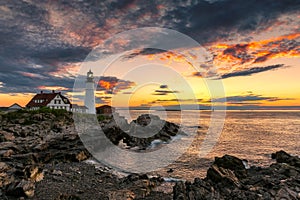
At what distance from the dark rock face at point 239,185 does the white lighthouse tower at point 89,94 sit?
63046 millimetres

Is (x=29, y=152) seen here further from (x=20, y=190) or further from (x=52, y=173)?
(x=20, y=190)

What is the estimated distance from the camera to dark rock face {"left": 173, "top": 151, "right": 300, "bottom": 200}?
14.1 meters

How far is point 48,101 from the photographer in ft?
277

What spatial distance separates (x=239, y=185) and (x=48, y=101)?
78.9 meters

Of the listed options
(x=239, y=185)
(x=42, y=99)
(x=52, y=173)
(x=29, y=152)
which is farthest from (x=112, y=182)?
(x=42, y=99)

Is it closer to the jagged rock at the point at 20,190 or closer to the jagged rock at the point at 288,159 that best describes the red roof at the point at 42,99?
the jagged rock at the point at 288,159

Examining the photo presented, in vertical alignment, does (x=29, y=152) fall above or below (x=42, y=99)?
below

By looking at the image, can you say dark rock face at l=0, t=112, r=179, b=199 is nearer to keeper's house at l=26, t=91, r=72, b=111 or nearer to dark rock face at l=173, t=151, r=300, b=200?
dark rock face at l=173, t=151, r=300, b=200

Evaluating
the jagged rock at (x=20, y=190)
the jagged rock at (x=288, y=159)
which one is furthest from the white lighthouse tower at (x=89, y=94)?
the jagged rock at (x=20, y=190)

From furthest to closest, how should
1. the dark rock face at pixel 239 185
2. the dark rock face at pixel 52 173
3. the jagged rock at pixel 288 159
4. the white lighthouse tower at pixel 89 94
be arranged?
the white lighthouse tower at pixel 89 94
the jagged rock at pixel 288 159
the dark rock face at pixel 239 185
the dark rock face at pixel 52 173

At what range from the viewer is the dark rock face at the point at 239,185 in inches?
554

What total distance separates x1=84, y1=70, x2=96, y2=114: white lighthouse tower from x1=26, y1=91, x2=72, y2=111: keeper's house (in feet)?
37.5

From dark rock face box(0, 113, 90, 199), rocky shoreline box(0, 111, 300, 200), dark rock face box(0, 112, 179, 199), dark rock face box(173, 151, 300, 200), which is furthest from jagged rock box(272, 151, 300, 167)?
dark rock face box(0, 113, 90, 199)

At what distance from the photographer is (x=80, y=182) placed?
17.7 meters
